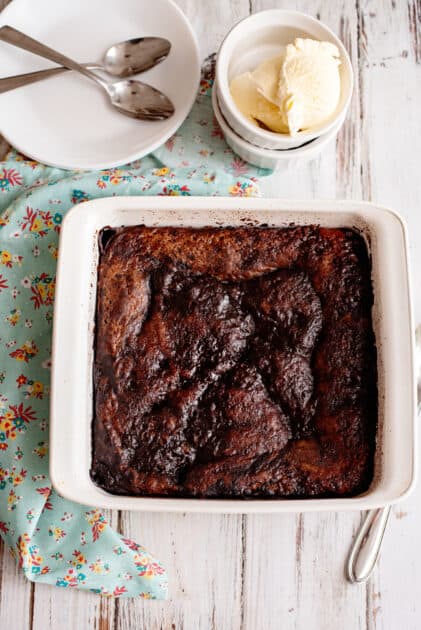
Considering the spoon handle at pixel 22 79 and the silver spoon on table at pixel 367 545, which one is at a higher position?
the spoon handle at pixel 22 79

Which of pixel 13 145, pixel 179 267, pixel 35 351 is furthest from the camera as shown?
pixel 13 145

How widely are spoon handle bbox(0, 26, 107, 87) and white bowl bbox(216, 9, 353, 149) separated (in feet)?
1.17

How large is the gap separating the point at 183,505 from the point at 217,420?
0.19 meters

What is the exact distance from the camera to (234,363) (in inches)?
59.1

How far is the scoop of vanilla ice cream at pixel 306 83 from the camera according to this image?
1.56m

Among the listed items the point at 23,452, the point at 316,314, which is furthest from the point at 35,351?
the point at 316,314

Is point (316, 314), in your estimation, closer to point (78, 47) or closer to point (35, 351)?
point (35, 351)

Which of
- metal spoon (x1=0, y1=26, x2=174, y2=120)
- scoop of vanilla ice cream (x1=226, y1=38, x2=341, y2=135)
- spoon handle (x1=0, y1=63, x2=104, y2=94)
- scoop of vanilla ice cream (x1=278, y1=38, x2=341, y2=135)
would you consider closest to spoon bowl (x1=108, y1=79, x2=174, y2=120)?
metal spoon (x1=0, y1=26, x2=174, y2=120)

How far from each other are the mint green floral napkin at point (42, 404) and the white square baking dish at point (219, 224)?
19 cm

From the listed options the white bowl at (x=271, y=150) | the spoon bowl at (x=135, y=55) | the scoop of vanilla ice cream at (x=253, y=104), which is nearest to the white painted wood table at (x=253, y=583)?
the white bowl at (x=271, y=150)

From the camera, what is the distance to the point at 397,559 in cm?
173

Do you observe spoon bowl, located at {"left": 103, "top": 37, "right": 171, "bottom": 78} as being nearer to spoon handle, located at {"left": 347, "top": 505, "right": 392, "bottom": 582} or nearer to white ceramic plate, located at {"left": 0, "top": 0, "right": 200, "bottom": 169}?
white ceramic plate, located at {"left": 0, "top": 0, "right": 200, "bottom": 169}

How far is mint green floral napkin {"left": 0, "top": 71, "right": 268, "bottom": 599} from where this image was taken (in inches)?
64.0

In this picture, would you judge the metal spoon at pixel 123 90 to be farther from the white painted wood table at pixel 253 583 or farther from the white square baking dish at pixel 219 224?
the white painted wood table at pixel 253 583
